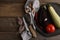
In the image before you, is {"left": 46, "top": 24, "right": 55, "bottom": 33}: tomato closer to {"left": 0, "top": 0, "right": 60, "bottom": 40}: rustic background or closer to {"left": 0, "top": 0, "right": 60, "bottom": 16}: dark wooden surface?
{"left": 0, "top": 0, "right": 60, "bottom": 40}: rustic background

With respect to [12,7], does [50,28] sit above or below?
below

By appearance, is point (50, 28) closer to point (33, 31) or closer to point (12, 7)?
point (33, 31)

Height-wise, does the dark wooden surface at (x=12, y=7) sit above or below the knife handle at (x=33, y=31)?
above

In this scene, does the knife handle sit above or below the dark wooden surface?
below

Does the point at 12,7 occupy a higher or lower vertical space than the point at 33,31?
higher

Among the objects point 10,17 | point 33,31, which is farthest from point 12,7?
point 33,31

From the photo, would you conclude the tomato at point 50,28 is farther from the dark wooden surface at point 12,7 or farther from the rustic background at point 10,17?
the dark wooden surface at point 12,7

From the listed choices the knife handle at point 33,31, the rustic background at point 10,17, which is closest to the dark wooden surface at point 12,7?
the rustic background at point 10,17

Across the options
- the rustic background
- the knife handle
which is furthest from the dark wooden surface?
the knife handle

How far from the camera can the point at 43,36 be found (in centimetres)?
112

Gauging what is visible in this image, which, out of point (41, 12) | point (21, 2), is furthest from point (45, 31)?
point (21, 2)

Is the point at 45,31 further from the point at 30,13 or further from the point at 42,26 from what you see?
the point at 30,13

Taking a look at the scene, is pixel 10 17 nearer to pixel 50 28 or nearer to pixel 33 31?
pixel 33 31

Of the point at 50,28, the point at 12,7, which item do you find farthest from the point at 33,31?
the point at 12,7
